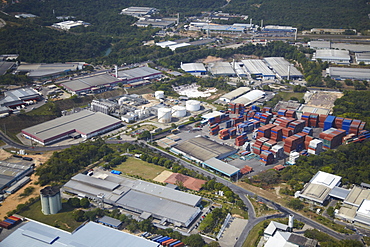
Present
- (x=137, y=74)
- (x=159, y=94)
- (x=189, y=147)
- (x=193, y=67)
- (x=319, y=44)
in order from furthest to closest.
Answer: (x=319, y=44), (x=193, y=67), (x=137, y=74), (x=159, y=94), (x=189, y=147)

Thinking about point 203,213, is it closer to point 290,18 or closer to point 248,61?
point 248,61

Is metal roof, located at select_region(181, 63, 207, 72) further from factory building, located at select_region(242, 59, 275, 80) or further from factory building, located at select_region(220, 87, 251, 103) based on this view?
factory building, located at select_region(220, 87, 251, 103)

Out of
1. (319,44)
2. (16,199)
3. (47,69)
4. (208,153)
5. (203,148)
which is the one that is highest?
(319,44)

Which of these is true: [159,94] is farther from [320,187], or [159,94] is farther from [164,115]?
[320,187]

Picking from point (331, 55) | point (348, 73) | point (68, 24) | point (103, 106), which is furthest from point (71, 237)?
point (68, 24)

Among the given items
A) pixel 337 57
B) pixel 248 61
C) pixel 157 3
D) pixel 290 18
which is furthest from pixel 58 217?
pixel 157 3

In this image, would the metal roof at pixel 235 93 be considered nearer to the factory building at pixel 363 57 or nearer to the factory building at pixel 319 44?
the factory building at pixel 363 57

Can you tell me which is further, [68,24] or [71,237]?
[68,24]
